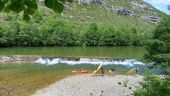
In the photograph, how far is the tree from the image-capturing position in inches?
124

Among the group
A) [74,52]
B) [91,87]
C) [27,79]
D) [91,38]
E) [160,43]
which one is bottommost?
[91,38]

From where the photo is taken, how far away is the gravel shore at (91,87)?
37031 mm

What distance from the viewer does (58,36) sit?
5020 inches

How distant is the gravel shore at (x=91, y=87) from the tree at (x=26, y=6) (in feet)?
106

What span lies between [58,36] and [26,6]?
12446 centimetres

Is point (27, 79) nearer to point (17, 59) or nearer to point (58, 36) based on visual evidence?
point (17, 59)

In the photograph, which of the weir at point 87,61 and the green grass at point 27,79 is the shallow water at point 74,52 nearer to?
the weir at point 87,61

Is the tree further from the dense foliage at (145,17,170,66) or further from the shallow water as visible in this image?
the shallow water

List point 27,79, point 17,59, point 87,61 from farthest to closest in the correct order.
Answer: point 17,59 < point 87,61 < point 27,79

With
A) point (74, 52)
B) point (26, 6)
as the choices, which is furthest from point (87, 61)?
point (26, 6)

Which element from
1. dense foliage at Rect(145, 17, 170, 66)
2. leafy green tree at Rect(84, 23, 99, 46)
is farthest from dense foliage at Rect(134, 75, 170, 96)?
leafy green tree at Rect(84, 23, 99, 46)

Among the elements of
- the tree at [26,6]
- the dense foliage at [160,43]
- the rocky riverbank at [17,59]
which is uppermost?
the tree at [26,6]

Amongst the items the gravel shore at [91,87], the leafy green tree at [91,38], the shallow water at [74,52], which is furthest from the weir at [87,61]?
the leafy green tree at [91,38]

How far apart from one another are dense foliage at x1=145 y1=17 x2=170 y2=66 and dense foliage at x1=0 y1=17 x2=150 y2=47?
64.8m
